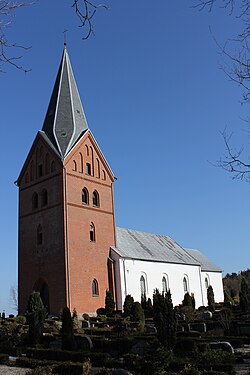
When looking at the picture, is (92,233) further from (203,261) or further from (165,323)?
(203,261)

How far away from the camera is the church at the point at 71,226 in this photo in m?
28.3

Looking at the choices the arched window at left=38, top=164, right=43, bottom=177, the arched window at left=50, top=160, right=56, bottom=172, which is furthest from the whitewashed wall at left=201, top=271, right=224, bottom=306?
the arched window at left=50, top=160, right=56, bottom=172

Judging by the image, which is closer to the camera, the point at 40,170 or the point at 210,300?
the point at 40,170

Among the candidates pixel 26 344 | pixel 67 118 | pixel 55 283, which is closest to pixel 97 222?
pixel 55 283

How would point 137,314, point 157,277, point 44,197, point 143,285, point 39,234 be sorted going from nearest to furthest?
1. point 137,314
2. point 39,234
3. point 44,197
4. point 143,285
5. point 157,277

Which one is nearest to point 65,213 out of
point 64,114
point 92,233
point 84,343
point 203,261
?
point 92,233

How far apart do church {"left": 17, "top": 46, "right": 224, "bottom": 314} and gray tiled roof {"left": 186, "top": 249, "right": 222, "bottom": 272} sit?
42.7 feet

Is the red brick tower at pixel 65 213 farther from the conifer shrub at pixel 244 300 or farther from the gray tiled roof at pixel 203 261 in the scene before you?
the gray tiled roof at pixel 203 261

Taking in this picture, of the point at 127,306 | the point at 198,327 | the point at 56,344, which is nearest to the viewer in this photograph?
the point at 56,344

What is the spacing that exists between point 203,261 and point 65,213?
85.1 ft

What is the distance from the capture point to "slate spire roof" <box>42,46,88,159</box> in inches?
1249

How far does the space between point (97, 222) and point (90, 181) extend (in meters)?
3.26

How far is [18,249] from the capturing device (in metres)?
32.0

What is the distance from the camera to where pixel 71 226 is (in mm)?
28906
